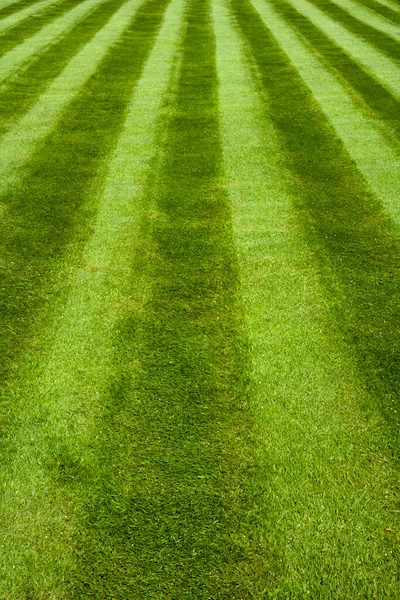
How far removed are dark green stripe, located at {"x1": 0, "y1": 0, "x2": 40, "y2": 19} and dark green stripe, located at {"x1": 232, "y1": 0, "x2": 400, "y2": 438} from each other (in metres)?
11.7

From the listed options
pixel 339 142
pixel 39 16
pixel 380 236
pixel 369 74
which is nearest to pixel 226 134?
pixel 339 142

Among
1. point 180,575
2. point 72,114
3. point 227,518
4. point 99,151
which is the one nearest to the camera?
point 180,575

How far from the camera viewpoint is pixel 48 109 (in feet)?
31.1

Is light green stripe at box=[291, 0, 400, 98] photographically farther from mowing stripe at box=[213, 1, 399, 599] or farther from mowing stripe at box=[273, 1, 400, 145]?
mowing stripe at box=[213, 1, 399, 599]

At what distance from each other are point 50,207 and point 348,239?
3.76 meters

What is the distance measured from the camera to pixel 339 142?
809 cm

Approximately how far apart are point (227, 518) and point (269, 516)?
26 cm

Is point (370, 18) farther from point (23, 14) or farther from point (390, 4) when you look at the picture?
point (23, 14)

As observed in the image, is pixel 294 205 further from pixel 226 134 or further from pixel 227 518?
pixel 227 518

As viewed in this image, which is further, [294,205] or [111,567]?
[294,205]

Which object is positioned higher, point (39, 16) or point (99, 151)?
point (39, 16)

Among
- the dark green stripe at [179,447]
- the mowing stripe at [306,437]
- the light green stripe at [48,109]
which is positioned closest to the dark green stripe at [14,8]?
the light green stripe at [48,109]

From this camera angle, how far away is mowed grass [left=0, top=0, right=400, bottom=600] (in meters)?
2.91

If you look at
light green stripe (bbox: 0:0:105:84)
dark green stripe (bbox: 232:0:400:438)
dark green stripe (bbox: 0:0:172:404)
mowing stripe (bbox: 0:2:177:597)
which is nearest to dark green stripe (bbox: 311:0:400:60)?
dark green stripe (bbox: 232:0:400:438)
